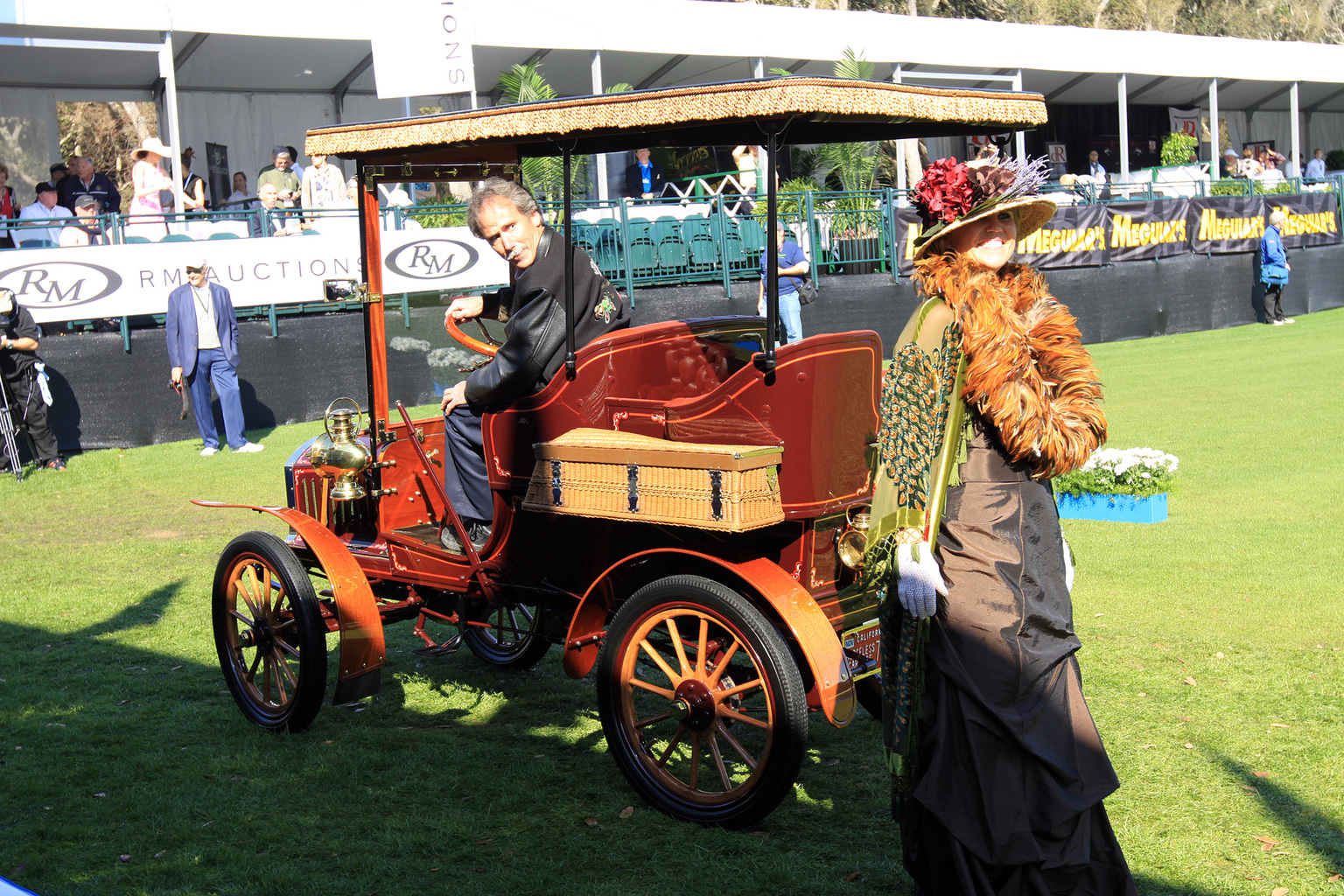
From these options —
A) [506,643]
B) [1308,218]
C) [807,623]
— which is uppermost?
[1308,218]

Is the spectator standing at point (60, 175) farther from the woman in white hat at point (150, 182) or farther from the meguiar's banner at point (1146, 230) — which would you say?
the meguiar's banner at point (1146, 230)

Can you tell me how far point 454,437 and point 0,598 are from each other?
3919 millimetres

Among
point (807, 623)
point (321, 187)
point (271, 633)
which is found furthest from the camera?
point (321, 187)

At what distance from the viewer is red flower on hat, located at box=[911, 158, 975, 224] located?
3.09 m

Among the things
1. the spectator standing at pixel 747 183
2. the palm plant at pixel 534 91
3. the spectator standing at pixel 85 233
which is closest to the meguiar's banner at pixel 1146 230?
the spectator standing at pixel 747 183

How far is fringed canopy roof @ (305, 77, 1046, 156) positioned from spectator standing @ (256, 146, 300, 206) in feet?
37.2

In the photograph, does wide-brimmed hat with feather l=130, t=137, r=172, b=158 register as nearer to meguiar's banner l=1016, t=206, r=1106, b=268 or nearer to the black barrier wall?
the black barrier wall

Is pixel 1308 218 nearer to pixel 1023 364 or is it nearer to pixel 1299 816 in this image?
pixel 1299 816

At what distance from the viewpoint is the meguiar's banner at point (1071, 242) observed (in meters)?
19.5

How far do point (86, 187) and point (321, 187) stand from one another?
2789 mm

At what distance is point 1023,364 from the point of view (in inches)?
119

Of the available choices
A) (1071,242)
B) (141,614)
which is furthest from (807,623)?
(1071,242)

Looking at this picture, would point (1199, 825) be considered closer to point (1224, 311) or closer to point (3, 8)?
point (3, 8)

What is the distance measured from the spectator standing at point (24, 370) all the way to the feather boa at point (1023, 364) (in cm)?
1062
